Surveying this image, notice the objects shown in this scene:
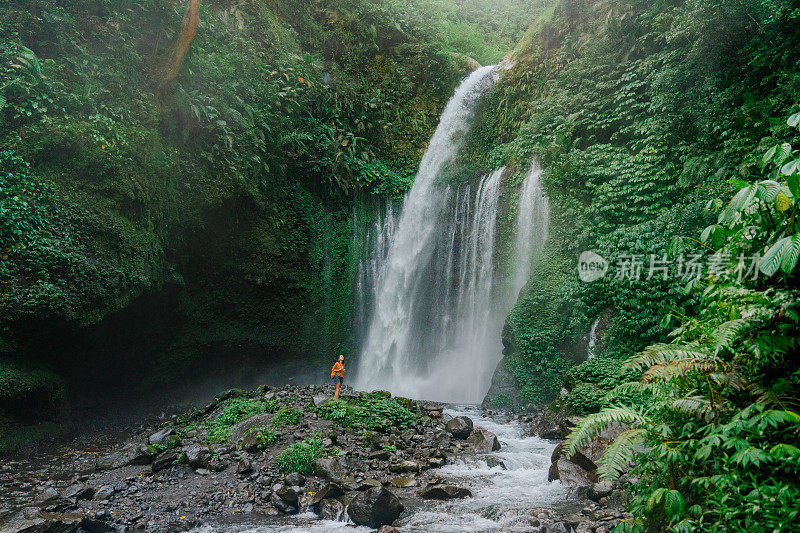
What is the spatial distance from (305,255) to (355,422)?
7.83 metres

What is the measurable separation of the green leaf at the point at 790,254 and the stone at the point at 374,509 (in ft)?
14.2

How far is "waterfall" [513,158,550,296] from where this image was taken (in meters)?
11.5

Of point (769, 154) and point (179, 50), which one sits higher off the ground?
point (179, 50)

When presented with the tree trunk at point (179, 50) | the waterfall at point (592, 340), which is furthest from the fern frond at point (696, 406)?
the tree trunk at point (179, 50)

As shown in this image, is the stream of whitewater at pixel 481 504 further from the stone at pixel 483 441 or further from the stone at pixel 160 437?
Result: the stone at pixel 160 437

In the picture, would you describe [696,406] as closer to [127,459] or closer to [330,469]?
[330,469]

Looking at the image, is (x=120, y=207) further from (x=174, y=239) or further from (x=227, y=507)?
(x=227, y=507)

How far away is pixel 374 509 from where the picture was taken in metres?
4.91

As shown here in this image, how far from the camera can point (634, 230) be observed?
28.3 ft

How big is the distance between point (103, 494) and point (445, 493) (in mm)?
4397

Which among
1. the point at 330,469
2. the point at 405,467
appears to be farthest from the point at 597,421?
the point at 330,469

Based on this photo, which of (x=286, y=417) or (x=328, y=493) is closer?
(x=328, y=493)

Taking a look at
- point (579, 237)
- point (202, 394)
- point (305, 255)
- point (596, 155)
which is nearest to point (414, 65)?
point (305, 255)

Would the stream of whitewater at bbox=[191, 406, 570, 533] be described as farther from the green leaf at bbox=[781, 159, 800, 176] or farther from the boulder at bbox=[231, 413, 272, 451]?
the green leaf at bbox=[781, 159, 800, 176]
